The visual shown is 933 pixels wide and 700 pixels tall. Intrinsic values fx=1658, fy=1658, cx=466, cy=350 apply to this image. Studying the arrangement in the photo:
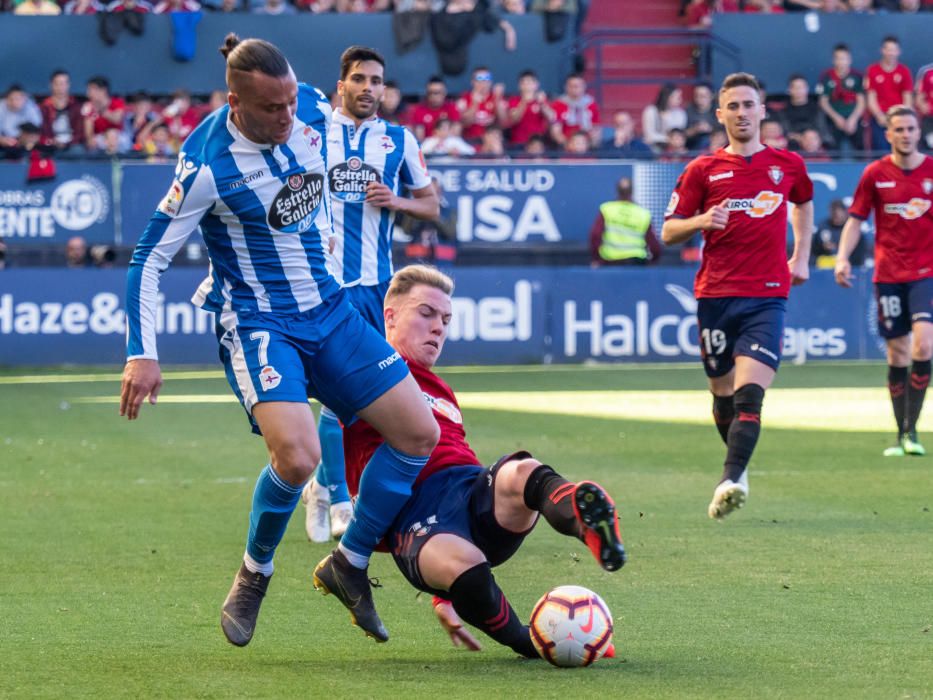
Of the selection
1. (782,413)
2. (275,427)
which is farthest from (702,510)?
(782,413)

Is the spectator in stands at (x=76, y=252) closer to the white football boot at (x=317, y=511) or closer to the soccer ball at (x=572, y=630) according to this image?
the white football boot at (x=317, y=511)

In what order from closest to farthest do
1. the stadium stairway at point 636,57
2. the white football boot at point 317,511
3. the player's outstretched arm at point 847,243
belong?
the white football boot at point 317,511 → the player's outstretched arm at point 847,243 → the stadium stairway at point 636,57

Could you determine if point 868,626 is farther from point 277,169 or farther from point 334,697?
point 277,169

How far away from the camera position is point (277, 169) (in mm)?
5820

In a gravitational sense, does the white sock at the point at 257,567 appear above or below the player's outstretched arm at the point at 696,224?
below

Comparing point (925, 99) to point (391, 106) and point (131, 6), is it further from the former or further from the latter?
point (131, 6)

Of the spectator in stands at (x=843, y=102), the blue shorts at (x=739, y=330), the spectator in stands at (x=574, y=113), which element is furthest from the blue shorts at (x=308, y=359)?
the spectator in stands at (x=843, y=102)

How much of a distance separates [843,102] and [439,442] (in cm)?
1944

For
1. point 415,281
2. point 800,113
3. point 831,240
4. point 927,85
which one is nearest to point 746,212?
point 415,281

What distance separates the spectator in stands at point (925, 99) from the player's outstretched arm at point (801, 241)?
14300 mm

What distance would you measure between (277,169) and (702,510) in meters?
4.19

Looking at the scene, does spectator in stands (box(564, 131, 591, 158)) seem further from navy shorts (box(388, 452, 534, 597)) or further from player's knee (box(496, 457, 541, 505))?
player's knee (box(496, 457, 541, 505))

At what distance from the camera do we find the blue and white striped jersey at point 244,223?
5723 mm

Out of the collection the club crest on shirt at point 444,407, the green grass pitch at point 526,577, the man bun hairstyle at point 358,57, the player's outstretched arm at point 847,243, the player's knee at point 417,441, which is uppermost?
the man bun hairstyle at point 358,57
